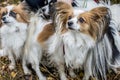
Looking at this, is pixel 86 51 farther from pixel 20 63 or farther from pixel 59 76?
pixel 20 63

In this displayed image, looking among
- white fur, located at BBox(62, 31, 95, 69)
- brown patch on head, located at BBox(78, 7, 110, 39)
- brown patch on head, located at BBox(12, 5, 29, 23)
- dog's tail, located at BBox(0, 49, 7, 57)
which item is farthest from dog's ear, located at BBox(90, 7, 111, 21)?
dog's tail, located at BBox(0, 49, 7, 57)

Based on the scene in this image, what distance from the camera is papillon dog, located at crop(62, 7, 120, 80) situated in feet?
10.8

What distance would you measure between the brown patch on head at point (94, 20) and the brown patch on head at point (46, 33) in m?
0.32

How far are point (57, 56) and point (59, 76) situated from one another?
0.71 ft

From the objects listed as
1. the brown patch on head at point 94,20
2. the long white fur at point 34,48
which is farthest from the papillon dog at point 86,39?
the long white fur at point 34,48

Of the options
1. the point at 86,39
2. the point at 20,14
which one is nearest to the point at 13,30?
the point at 20,14

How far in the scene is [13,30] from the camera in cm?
361

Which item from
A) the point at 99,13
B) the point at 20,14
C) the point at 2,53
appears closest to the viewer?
the point at 99,13

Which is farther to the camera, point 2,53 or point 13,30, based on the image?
point 2,53

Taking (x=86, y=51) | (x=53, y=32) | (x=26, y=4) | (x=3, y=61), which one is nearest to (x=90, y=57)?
(x=86, y=51)

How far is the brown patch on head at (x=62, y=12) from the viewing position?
3354 millimetres

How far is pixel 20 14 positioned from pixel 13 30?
0.16 meters

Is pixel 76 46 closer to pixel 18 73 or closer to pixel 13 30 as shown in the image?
pixel 13 30

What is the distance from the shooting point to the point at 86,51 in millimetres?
3475
